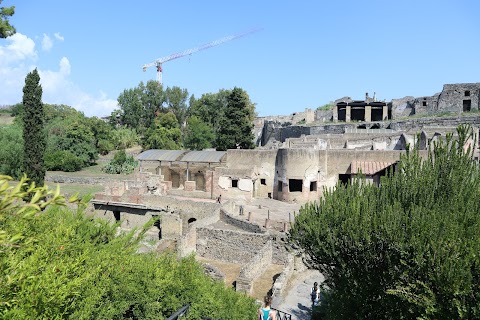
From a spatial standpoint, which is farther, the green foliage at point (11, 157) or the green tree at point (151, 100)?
the green tree at point (151, 100)

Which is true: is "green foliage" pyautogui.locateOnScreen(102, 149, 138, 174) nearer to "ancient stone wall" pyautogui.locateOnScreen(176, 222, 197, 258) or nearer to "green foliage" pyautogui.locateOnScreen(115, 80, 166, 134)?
"green foliage" pyautogui.locateOnScreen(115, 80, 166, 134)

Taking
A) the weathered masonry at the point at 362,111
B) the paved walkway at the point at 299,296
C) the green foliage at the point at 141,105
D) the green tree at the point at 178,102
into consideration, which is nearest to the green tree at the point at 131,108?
the green foliage at the point at 141,105

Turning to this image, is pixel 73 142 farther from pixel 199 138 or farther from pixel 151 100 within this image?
pixel 151 100

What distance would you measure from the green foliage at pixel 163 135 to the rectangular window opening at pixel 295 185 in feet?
93.7

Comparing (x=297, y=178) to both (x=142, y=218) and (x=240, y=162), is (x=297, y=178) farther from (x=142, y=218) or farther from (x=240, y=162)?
(x=142, y=218)

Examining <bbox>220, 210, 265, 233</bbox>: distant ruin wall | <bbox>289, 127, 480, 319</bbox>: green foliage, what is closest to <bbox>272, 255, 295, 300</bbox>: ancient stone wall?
<bbox>220, 210, 265, 233</bbox>: distant ruin wall

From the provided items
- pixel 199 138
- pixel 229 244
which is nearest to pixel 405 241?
pixel 229 244

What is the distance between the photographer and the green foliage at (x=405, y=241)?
7957mm

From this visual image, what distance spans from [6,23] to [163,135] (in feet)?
150

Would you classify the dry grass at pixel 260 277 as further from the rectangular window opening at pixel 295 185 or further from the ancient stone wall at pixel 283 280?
the rectangular window opening at pixel 295 185

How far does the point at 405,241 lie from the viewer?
30.7ft

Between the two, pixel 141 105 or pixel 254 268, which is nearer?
pixel 254 268

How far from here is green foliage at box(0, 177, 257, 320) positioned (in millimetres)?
4914

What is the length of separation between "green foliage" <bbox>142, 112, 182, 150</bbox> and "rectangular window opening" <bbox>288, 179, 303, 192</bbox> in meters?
28.6
